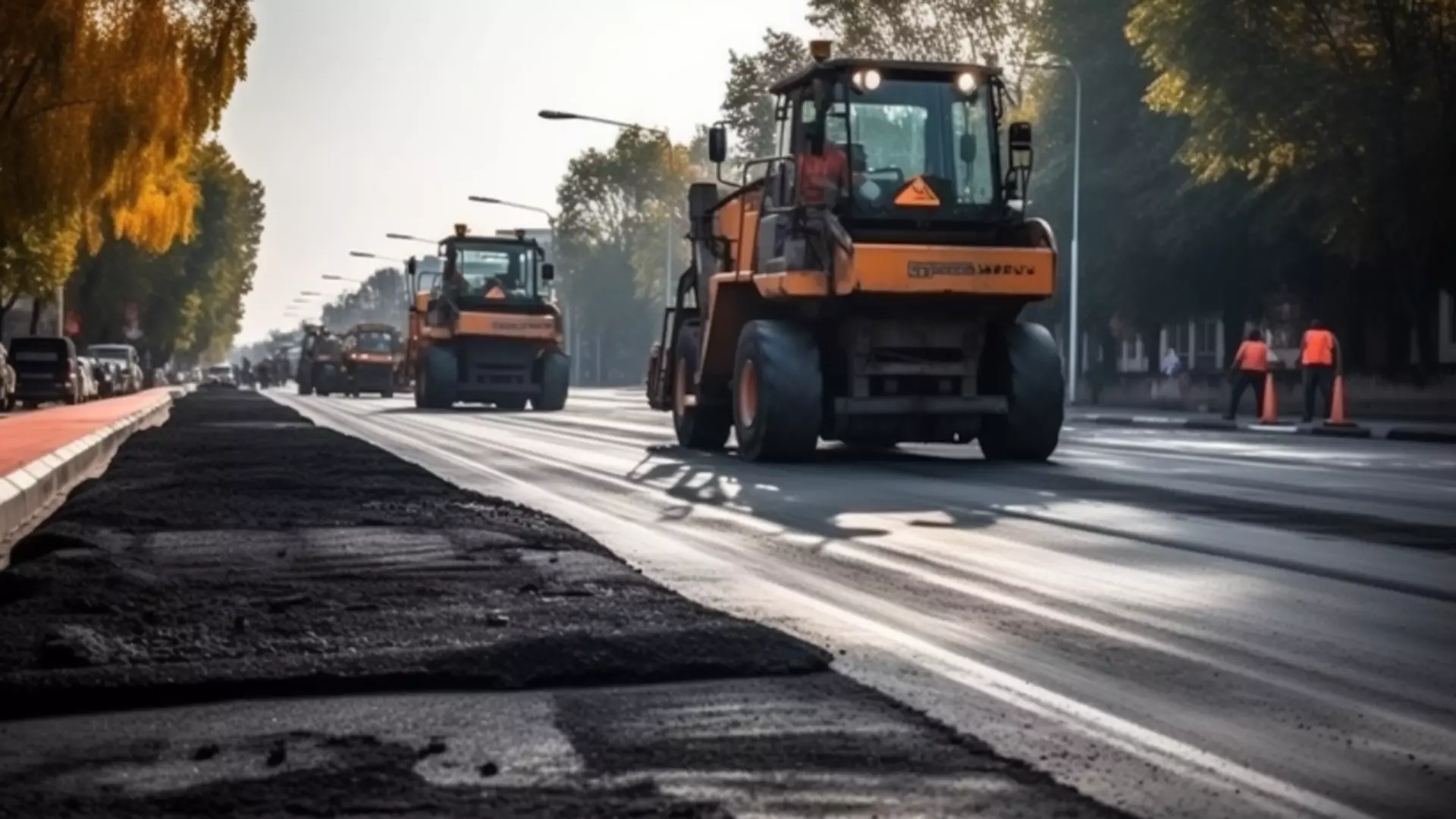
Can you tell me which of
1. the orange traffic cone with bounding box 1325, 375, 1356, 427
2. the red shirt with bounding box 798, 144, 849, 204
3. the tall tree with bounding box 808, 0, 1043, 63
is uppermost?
the tall tree with bounding box 808, 0, 1043, 63

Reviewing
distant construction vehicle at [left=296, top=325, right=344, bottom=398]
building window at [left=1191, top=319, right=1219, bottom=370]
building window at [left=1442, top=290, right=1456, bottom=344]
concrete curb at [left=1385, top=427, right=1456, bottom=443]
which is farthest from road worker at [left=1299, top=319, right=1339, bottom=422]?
distant construction vehicle at [left=296, top=325, right=344, bottom=398]

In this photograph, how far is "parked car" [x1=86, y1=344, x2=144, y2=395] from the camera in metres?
76.4

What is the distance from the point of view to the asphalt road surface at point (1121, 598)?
5617 millimetres

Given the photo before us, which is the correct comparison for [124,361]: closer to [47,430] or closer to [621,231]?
[47,430]

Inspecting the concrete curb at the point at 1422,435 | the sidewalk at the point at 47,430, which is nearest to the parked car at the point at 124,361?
the sidewalk at the point at 47,430

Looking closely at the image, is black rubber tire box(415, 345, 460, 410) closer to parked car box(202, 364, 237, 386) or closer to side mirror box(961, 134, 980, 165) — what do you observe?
side mirror box(961, 134, 980, 165)

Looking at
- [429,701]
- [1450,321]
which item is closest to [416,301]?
[1450,321]

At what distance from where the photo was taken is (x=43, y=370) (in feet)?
180

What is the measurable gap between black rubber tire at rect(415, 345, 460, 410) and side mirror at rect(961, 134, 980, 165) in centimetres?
2782

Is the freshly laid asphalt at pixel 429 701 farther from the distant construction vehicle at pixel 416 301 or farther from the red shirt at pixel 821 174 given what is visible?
the distant construction vehicle at pixel 416 301

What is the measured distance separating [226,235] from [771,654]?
93455 millimetres

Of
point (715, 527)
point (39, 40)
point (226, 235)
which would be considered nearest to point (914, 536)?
point (715, 527)

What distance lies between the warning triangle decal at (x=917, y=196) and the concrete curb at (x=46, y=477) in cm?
784

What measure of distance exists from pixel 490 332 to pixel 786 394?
27.9 m
